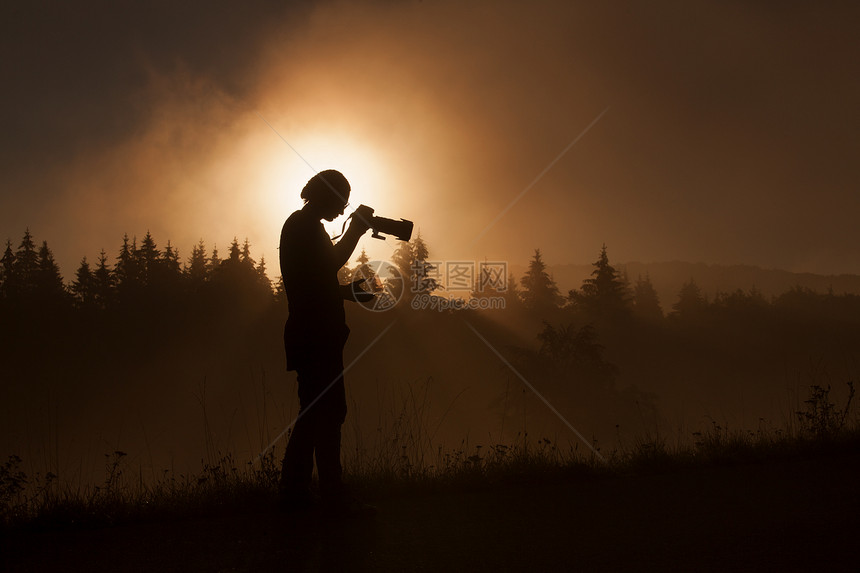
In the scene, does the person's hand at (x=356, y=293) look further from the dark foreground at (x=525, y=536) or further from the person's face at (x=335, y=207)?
the dark foreground at (x=525, y=536)

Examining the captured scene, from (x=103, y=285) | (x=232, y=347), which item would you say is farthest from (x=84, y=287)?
(x=232, y=347)

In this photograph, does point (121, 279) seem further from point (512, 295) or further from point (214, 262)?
point (512, 295)

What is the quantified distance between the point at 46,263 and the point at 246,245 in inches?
1111

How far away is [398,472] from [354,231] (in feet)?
7.08

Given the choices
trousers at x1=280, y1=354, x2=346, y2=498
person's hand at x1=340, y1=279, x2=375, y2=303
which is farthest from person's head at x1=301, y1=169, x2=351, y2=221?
trousers at x1=280, y1=354, x2=346, y2=498

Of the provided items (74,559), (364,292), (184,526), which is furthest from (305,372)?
(74,559)

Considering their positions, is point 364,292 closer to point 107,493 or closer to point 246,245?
point 107,493

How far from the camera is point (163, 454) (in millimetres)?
76375

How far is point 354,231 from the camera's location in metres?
4.71

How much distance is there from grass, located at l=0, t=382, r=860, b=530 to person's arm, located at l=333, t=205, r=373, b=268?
1.90 meters

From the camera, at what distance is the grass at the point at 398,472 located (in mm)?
4527

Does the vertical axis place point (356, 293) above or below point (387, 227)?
below

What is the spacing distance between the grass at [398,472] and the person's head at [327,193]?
2.14 meters

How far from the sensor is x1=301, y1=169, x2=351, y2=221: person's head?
4688 mm
